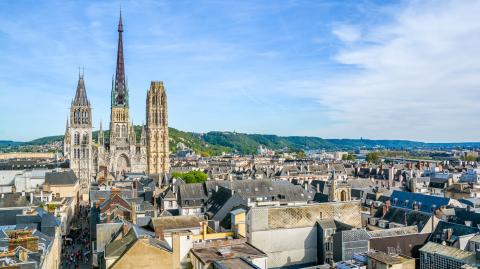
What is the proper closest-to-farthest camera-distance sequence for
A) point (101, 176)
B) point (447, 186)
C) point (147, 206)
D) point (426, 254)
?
1. point (426, 254)
2. point (147, 206)
3. point (447, 186)
4. point (101, 176)

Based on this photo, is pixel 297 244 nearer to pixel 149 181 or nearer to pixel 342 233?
pixel 342 233

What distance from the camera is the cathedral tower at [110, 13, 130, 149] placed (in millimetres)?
147100

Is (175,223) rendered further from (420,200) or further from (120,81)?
(120,81)

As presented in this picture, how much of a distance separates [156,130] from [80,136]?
23.3 m

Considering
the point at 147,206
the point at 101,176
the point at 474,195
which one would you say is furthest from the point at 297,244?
the point at 101,176

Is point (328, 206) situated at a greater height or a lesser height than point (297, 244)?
greater

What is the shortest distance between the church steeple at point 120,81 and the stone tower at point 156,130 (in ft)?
60.3

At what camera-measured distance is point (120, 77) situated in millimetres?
159750

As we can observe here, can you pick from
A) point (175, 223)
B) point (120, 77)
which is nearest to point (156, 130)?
point (120, 77)

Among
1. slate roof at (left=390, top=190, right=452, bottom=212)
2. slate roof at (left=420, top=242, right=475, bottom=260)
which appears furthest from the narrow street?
slate roof at (left=390, top=190, right=452, bottom=212)

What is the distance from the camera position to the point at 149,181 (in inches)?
3814

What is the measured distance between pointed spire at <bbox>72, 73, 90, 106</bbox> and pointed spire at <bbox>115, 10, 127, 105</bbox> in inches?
583

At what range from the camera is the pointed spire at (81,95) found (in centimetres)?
13938

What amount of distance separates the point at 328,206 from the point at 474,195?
47.2 metres
